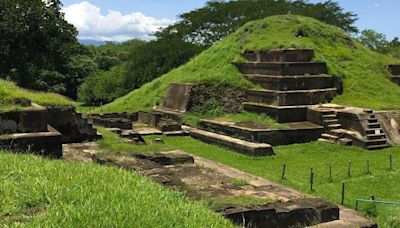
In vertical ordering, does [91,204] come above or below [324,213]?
above

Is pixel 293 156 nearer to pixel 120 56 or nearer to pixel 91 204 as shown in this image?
pixel 91 204

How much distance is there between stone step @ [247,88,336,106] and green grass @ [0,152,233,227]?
11813 mm

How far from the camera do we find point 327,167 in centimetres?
1112

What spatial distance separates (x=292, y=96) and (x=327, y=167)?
5.16 meters

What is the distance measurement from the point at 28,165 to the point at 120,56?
4556 centimetres

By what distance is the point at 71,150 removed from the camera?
9.45 m

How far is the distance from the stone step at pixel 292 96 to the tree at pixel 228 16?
18375 mm

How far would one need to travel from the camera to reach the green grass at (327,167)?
28.7 ft

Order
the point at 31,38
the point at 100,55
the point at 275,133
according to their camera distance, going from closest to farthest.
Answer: the point at 275,133, the point at 31,38, the point at 100,55

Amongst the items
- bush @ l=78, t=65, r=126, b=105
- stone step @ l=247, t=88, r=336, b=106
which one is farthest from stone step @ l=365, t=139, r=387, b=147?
bush @ l=78, t=65, r=126, b=105

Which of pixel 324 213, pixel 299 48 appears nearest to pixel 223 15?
pixel 299 48

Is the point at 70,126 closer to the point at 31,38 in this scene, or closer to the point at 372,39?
the point at 31,38

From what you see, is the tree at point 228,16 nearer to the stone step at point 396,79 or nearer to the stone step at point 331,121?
the stone step at point 396,79

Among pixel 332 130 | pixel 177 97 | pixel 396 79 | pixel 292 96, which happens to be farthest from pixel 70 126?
pixel 396 79
